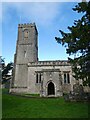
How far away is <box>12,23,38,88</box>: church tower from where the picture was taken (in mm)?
39294

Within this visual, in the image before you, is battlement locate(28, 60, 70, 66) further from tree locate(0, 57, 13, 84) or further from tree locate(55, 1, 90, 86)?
tree locate(55, 1, 90, 86)

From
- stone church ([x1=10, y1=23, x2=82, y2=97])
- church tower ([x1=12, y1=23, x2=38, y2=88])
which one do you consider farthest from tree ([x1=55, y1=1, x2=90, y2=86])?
church tower ([x1=12, y1=23, x2=38, y2=88])

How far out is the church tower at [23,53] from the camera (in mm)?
39294

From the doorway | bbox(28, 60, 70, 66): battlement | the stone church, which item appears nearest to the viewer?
the stone church

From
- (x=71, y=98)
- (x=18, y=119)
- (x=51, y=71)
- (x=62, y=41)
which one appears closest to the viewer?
(x=18, y=119)

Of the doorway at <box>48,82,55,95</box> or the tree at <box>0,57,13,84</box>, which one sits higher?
the tree at <box>0,57,13,84</box>

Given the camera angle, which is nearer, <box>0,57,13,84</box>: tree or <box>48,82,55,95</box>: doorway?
<box>48,82,55,95</box>: doorway

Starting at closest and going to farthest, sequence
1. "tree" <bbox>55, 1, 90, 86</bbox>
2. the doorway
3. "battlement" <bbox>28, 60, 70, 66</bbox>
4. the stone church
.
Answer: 1. "tree" <bbox>55, 1, 90, 86</bbox>
2. the stone church
3. the doorway
4. "battlement" <bbox>28, 60, 70, 66</bbox>

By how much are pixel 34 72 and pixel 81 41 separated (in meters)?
21.4

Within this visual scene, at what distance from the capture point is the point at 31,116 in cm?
1512

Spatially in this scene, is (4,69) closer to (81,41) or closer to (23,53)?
(23,53)

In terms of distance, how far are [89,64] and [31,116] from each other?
7.26 metres

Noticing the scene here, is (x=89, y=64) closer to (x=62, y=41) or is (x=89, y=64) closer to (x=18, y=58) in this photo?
(x=62, y=41)

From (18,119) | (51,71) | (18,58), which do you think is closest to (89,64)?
(18,119)
